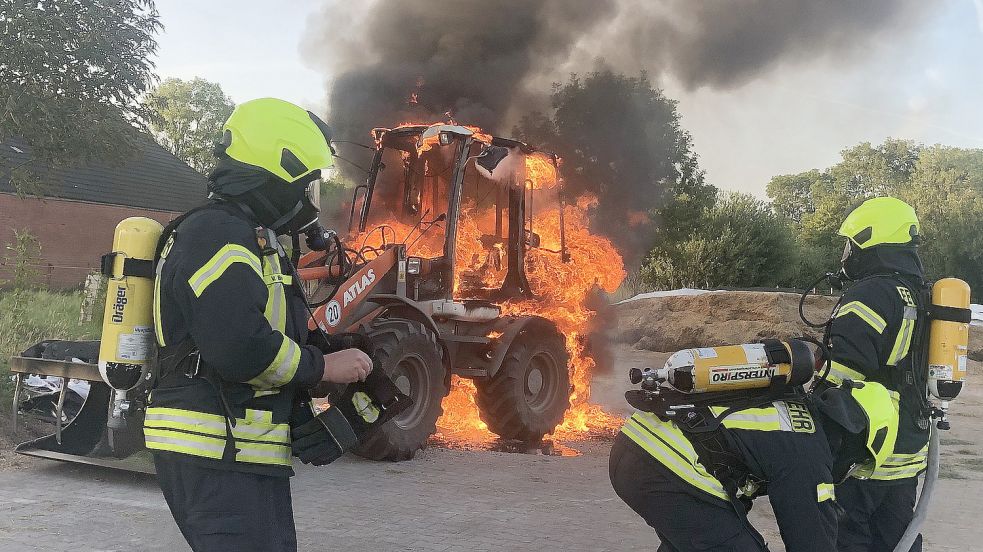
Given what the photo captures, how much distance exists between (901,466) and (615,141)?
9.99 metres

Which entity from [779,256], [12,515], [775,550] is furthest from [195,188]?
[775,550]

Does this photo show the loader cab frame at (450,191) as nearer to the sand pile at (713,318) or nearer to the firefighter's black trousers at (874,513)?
the firefighter's black trousers at (874,513)

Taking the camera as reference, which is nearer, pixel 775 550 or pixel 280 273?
pixel 280 273

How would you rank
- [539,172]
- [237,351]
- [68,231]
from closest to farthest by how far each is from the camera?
[237,351]
[539,172]
[68,231]

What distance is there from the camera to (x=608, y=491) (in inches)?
263

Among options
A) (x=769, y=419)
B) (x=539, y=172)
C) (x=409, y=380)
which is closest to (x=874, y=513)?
(x=769, y=419)

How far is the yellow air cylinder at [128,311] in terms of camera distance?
2.56 meters

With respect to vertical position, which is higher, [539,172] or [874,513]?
[539,172]

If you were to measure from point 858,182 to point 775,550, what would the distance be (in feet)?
205

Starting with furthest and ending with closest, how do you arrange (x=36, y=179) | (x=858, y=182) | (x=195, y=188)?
(x=858, y=182), (x=195, y=188), (x=36, y=179)

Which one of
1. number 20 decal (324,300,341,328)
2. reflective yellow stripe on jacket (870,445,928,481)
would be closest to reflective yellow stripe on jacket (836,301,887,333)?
reflective yellow stripe on jacket (870,445,928,481)

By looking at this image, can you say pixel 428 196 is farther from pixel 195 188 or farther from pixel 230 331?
pixel 195 188

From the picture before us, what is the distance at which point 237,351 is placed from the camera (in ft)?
7.13

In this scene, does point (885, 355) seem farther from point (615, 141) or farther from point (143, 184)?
point (143, 184)
